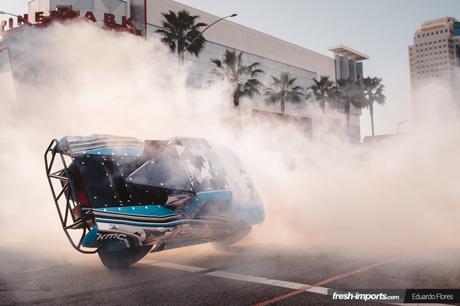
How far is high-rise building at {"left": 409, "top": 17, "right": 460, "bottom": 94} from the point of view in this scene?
1515 centimetres

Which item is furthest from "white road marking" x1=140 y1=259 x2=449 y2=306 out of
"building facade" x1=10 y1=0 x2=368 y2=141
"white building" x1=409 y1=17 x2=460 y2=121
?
"building facade" x1=10 y1=0 x2=368 y2=141

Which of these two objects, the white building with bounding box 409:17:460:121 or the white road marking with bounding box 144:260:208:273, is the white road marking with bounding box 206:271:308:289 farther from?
the white building with bounding box 409:17:460:121

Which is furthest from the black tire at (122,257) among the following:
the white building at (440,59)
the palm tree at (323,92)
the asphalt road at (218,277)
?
the palm tree at (323,92)

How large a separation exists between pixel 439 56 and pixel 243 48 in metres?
25.7

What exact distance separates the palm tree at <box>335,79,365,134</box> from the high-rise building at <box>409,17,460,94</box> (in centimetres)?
1209

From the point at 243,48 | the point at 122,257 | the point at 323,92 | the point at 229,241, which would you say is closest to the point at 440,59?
the point at 229,241

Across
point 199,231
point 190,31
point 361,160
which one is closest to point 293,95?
point 190,31

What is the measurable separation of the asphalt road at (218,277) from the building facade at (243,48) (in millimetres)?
13990

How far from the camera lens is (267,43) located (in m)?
49.6

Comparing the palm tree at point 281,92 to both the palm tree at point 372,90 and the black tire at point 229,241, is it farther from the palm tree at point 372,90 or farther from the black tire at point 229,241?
the black tire at point 229,241

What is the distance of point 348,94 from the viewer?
5366 centimetres

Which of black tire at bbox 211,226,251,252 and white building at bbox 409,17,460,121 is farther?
white building at bbox 409,17,460,121

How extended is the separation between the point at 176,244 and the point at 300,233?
4296 mm

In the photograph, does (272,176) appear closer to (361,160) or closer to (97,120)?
(361,160)
